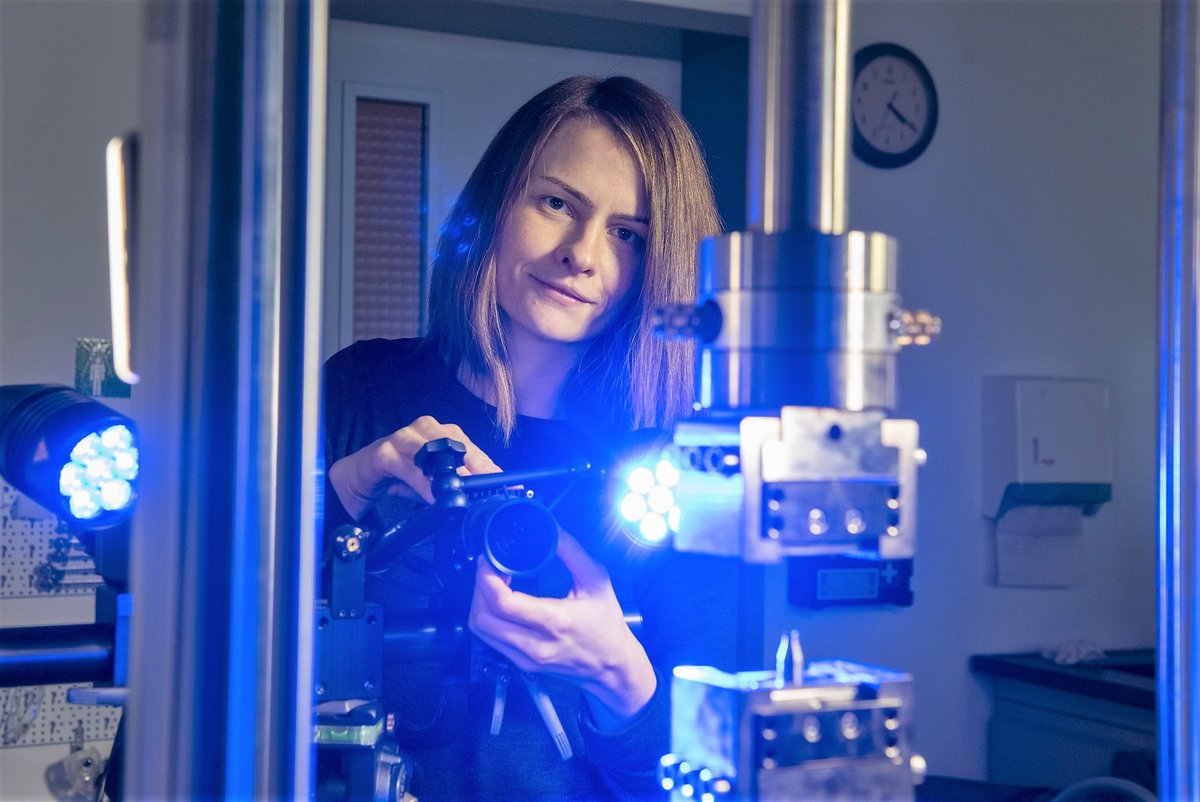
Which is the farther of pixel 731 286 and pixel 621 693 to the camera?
pixel 621 693

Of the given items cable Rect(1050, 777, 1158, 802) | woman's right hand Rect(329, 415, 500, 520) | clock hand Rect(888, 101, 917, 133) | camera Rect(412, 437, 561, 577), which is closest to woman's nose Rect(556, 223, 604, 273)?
woman's right hand Rect(329, 415, 500, 520)

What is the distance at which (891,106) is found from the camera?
9.10 ft

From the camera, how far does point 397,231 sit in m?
2.44

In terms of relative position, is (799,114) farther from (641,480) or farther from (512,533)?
(512,533)

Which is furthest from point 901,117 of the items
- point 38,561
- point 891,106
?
point 38,561

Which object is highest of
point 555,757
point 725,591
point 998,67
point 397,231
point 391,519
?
point 998,67

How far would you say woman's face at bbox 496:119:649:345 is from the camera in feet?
3.91

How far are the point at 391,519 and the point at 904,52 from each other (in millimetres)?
2376

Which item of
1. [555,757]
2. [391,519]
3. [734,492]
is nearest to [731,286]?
[734,492]

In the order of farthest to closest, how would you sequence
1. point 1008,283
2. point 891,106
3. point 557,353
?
1. point 1008,283
2. point 891,106
3. point 557,353

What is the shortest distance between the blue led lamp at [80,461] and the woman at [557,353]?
42 cm

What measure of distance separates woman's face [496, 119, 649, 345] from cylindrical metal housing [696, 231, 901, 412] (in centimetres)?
77

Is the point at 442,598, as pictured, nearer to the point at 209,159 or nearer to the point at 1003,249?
the point at 209,159

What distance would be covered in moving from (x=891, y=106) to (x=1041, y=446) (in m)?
0.87
